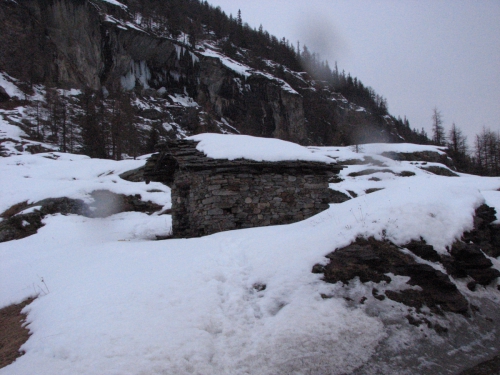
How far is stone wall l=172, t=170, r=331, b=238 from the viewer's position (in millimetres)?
10344

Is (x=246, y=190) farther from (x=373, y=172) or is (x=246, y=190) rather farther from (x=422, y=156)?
(x=422, y=156)

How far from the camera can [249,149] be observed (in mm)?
10984

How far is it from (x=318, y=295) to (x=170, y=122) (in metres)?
48.4

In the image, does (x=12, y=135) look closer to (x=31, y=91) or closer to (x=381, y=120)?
(x=31, y=91)

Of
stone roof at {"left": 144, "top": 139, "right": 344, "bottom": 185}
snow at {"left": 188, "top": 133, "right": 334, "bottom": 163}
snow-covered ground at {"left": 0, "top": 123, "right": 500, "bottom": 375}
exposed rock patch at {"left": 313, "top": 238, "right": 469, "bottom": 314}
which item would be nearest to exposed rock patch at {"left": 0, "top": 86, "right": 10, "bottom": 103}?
stone roof at {"left": 144, "top": 139, "right": 344, "bottom": 185}

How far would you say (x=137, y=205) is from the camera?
19.0m

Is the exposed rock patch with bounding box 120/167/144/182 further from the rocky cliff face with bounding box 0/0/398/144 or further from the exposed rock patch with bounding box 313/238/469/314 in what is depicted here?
the rocky cliff face with bounding box 0/0/398/144

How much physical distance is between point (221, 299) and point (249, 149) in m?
6.81

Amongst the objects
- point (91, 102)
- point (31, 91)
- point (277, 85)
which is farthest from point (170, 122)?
point (277, 85)

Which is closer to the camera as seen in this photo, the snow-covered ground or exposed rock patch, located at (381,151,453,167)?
the snow-covered ground

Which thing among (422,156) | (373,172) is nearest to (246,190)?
(373,172)

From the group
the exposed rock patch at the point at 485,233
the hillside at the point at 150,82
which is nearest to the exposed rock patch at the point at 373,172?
the exposed rock patch at the point at 485,233

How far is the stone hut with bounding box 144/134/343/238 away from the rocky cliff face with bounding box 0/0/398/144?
3592 cm

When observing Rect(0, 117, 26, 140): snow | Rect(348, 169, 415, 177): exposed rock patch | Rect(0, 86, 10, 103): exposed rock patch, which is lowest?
Rect(348, 169, 415, 177): exposed rock patch
